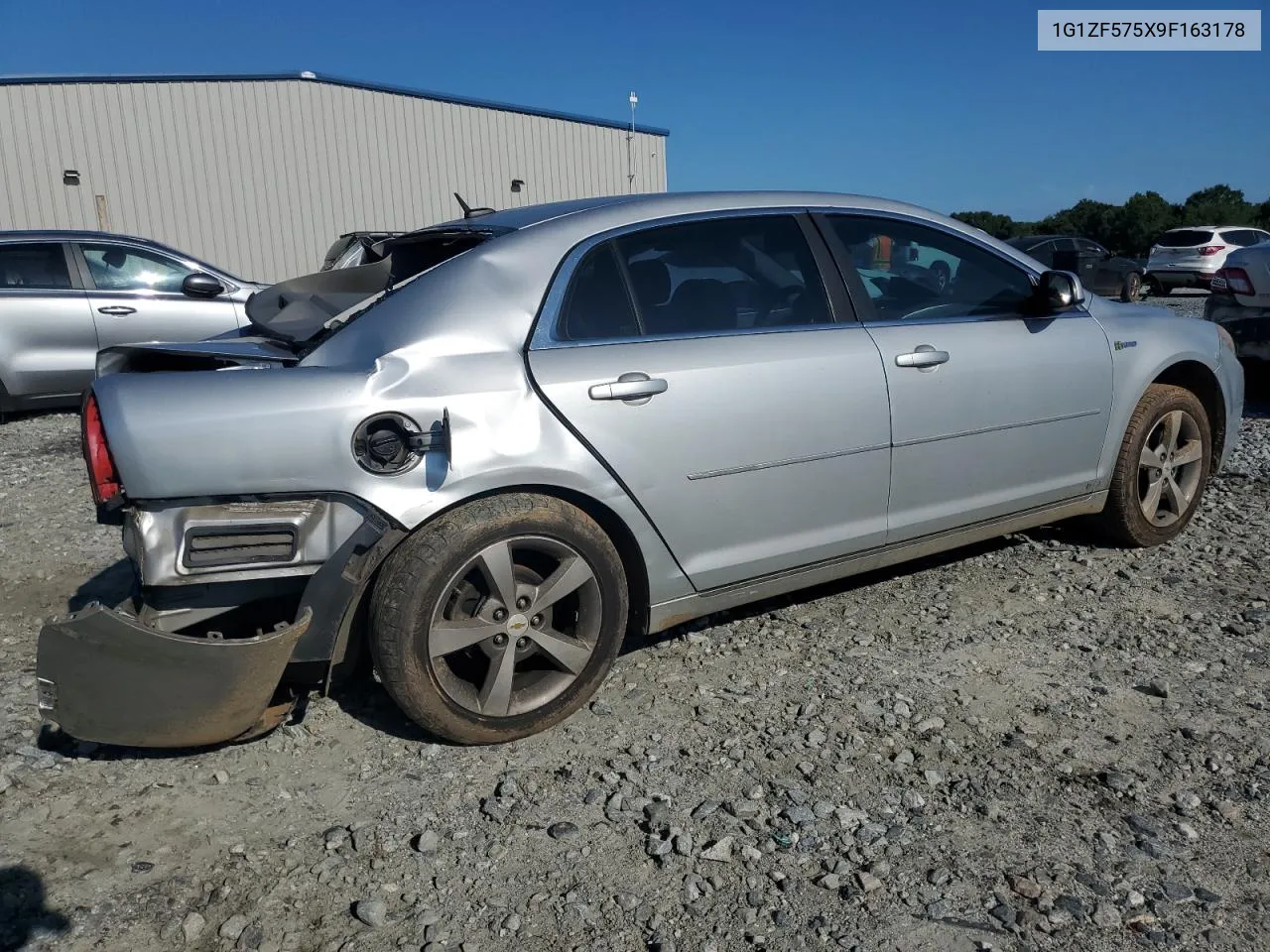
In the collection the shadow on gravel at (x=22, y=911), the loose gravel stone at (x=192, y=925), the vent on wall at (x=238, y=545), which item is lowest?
the loose gravel stone at (x=192, y=925)

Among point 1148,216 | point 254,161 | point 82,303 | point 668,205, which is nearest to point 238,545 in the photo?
point 668,205

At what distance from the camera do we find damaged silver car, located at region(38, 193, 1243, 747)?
2703mm

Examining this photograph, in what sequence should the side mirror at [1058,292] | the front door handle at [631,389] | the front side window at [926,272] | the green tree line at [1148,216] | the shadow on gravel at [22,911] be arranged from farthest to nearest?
the green tree line at [1148,216]
the side mirror at [1058,292]
the front side window at [926,272]
the front door handle at [631,389]
the shadow on gravel at [22,911]

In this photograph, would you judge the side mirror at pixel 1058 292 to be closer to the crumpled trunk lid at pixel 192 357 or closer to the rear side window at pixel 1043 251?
the crumpled trunk lid at pixel 192 357

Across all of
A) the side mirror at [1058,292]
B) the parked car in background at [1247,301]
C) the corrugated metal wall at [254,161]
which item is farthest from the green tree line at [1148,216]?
the side mirror at [1058,292]

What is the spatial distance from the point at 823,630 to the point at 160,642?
7.65 ft

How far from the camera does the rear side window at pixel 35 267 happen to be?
8.37m

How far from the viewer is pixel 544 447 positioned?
9.85 feet

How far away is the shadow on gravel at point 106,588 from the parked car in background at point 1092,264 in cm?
1937

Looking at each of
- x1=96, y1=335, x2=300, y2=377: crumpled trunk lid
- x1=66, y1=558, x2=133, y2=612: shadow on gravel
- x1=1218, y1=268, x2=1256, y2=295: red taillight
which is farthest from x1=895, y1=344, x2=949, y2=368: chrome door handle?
x1=1218, y1=268, x2=1256, y2=295: red taillight

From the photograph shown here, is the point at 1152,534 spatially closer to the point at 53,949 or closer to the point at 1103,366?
the point at 1103,366

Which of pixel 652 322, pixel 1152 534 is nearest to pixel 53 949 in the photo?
pixel 652 322

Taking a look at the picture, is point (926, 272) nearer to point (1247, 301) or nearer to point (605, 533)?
point (605, 533)

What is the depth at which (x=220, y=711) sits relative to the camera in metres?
2.74
